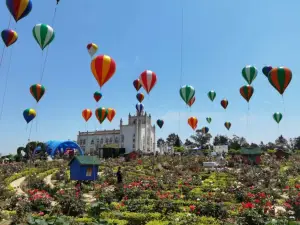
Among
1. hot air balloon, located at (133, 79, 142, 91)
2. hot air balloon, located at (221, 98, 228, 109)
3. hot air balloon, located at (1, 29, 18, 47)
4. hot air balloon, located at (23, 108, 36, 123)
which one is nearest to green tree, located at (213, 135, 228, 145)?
hot air balloon, located at (221, 98, 228, 109)

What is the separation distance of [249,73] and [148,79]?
9420 mm

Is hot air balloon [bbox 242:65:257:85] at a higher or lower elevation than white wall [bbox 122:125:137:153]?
higher

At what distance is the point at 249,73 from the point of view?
24.4 metres

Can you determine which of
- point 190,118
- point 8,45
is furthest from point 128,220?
point 190,118

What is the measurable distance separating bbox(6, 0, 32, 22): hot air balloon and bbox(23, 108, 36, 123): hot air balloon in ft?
48.9

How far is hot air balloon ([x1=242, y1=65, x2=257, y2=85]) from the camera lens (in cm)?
2438

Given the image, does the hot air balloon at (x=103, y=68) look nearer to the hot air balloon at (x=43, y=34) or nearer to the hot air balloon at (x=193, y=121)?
the hot air balloon at (x=43, y=34)

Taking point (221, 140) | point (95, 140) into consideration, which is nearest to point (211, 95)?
point (95, 140)

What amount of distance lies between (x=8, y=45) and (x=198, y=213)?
594 inches

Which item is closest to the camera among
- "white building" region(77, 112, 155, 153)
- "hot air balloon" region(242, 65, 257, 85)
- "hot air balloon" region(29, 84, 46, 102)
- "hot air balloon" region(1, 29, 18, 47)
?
"hot air balloon" region(1, 29, 18, 47)

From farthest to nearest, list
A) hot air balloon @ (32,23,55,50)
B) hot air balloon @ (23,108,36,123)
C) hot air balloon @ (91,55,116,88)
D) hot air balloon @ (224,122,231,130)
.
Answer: hot air balloon @ (224,122,231,130)
hot air balloon @ (23,108,36,123)
hot air balloon @ (32,23,55,50)
hot air balloon @ (91,55,116,88)

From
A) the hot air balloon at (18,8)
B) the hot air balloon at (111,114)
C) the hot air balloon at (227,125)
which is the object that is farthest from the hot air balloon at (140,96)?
the hot air balloon at (18,8)

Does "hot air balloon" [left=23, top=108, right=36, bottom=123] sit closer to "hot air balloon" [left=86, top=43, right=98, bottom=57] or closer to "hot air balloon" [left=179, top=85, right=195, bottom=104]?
"hot air balloon" [left=86, top=43, right=98, bottom=57]

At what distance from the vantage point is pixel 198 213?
909cm
